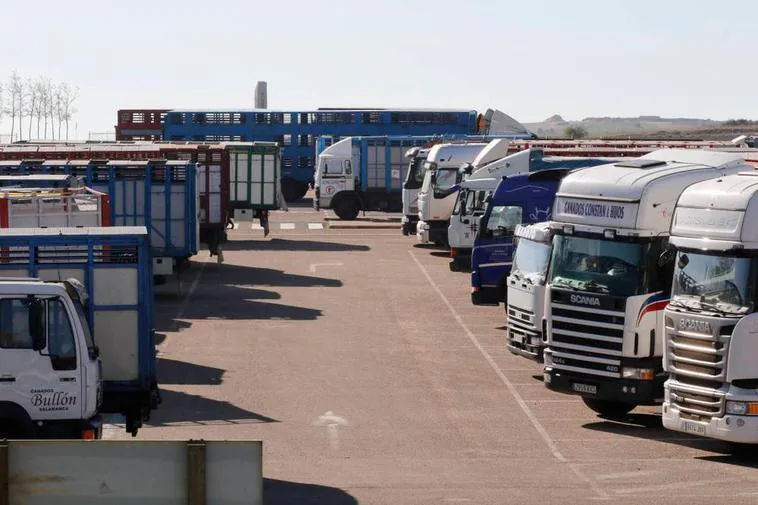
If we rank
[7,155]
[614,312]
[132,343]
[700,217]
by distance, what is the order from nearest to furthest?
1. [132,343]
2. [700,217]
3. [614,312]
4. [7,155]

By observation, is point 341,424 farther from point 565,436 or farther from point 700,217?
point 700,217

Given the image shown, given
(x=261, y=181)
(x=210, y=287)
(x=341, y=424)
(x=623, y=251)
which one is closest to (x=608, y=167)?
(x=623, y=251)

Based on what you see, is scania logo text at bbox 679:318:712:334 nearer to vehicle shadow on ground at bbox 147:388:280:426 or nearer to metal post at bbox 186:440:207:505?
vehicle shadow on ground at bbox 147:388:280:426

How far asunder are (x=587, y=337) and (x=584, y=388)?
0.71m

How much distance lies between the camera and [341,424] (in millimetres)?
21000

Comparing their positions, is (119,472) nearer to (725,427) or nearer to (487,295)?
(725,427)

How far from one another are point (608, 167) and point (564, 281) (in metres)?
1.83

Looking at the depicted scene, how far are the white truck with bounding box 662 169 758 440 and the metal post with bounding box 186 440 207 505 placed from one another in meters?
8.76

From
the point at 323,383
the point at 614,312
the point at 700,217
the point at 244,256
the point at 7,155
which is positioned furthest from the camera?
the point at 244,256

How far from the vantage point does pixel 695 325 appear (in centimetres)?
1853

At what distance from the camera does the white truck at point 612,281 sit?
20125 millimetres

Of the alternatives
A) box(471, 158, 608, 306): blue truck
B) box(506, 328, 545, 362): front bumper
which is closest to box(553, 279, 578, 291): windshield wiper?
box(506, 328, 545, 362): front bumper

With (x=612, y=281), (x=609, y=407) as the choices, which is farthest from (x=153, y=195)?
(x=612, y=281)

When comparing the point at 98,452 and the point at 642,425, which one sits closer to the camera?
the point at 98,452
